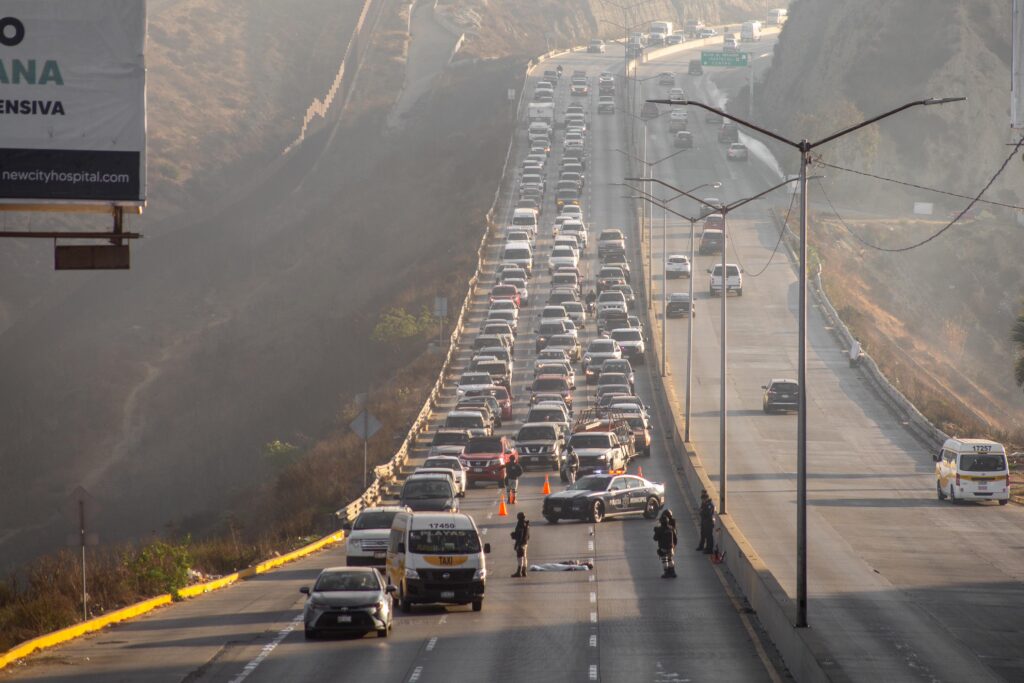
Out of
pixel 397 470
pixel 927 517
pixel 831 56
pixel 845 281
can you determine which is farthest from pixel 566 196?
pixel 927 517

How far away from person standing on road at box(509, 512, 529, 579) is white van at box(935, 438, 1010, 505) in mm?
17829

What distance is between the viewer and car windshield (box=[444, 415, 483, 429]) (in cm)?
5369

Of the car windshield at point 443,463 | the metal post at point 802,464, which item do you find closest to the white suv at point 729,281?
the car windshield at point 443,463

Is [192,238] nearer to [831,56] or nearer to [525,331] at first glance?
[525,331]

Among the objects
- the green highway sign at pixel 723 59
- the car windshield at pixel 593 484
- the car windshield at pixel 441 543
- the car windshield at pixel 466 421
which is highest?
the green highway sign at pixel 723 59

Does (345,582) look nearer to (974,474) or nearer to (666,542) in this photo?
(666,542)

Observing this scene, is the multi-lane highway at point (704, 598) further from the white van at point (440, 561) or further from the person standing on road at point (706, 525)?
the white van at point (440, 561)

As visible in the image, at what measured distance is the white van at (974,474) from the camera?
1838 inches

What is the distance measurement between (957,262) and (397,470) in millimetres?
68970

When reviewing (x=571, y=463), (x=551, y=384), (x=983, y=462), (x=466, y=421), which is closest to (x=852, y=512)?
(x=983, y=462)

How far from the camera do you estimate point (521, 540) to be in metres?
34.0

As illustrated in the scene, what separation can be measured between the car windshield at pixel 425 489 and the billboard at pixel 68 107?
19334 millimetres

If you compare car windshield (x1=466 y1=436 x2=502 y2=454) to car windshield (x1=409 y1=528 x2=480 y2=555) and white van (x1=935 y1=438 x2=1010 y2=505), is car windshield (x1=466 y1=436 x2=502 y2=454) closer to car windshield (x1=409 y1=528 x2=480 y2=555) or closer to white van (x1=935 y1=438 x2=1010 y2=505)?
white van (x1=935 y1=438 x2=1010 y2=505)

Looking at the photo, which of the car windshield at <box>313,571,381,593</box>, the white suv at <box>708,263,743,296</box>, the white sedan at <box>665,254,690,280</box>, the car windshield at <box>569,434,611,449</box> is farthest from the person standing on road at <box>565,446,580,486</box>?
the white sedan at <box>665,254,690,280</box>
